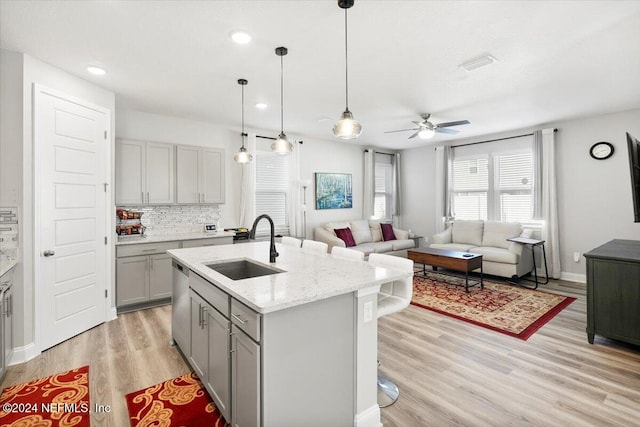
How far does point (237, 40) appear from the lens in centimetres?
258

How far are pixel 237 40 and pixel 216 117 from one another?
2455mm

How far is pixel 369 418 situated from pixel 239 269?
5.00 ft

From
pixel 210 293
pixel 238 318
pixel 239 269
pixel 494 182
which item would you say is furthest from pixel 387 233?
pixel 238 318

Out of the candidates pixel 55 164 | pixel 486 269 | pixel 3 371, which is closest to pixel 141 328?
pixel 3 371

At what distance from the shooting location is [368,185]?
7395mm

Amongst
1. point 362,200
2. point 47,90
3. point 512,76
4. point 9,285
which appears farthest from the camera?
point 362,200

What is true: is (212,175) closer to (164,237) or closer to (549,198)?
(164,237)

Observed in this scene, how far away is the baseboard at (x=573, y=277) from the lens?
5307 millimetres

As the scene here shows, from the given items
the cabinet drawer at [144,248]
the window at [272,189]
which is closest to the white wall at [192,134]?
the window at [272,189]

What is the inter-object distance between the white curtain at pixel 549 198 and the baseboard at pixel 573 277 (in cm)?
8

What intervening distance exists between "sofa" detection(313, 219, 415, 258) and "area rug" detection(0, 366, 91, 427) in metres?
4.26

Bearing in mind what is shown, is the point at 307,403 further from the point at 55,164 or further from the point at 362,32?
the point at 55,164

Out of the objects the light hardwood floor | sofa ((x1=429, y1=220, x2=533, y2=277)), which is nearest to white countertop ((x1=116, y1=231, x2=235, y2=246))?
the light hardwood floor

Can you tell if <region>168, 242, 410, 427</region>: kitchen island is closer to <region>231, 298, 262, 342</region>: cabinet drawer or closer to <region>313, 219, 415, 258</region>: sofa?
<region>231, 298, 262, 342</region>: cabinet drawer
